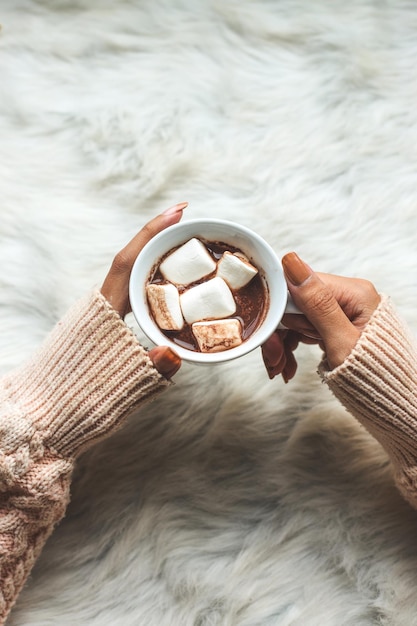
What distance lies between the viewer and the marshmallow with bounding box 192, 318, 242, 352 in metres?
0.79

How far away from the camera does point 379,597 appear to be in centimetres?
99

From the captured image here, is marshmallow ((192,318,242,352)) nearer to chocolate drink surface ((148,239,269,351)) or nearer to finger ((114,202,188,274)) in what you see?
chocolate drink surface ((148,239,269,351))

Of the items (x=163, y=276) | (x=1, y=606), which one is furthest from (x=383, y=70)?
(x=1, y=606)

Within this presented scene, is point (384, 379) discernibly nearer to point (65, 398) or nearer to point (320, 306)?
point (320, 306)

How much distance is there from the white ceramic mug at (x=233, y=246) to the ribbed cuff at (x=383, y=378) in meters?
0.10

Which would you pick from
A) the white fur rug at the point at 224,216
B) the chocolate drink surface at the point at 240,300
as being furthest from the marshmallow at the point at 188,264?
the white fur rug at the point at 224,216

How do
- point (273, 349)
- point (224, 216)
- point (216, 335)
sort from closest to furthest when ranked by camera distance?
point (216, 335) → point (273, 349) → point (224, 216)

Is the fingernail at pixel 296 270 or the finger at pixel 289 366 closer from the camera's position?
the fingernail at pixel 296 270

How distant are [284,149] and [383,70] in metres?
0.23

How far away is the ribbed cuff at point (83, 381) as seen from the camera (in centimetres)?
84

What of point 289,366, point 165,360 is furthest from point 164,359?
point 289,366

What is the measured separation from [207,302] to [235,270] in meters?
0.06

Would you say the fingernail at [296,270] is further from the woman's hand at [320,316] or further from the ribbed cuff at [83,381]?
the ribbed cuff at [83,381]

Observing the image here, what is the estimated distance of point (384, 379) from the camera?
0.85 meters
